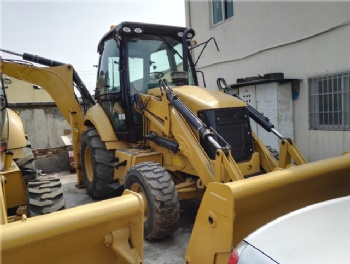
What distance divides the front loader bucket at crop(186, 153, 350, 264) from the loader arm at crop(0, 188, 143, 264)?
0.61m

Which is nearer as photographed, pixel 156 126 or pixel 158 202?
pixel 158 202

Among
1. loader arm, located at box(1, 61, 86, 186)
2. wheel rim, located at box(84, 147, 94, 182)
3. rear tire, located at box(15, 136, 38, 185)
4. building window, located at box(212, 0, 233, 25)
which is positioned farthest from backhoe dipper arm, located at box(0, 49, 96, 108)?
building window, located at box(212, 0, 233, 25)

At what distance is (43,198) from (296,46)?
5.89 metres

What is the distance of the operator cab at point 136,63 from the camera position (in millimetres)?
4531

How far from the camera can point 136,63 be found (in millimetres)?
4621

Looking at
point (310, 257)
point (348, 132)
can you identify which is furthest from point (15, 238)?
point (348, 132)

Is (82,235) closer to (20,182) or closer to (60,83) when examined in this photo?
(20,182)

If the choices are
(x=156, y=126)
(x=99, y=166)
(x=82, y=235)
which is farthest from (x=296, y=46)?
(x=82, y=235)

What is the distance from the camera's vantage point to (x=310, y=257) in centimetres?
139

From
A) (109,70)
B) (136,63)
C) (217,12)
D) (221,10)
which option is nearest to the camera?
(136,63)

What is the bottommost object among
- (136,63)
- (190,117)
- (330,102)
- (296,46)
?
(190,117)

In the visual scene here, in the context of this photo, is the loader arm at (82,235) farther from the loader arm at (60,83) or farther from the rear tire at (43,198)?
the loader arm at (60,83)

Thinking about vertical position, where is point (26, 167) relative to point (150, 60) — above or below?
below

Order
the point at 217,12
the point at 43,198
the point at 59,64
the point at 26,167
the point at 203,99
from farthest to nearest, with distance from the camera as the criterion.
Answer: the point at 217,12 → the point at 59,64 → the point at 26,167 → the point at 203,99 → the point at 43,198
